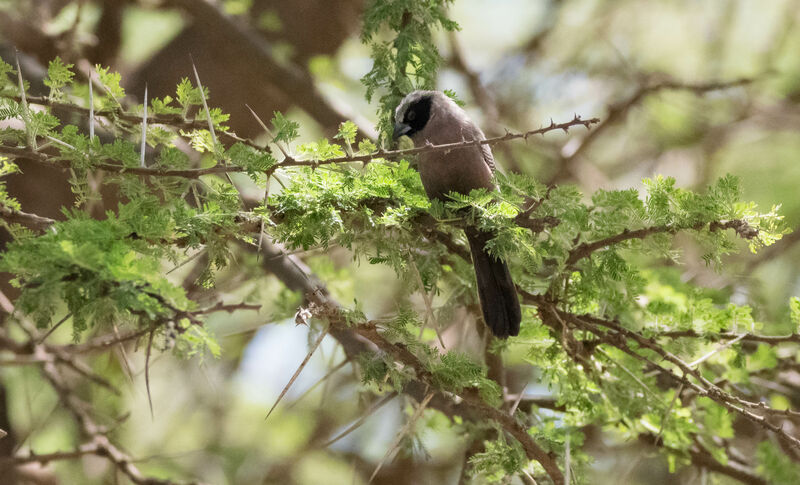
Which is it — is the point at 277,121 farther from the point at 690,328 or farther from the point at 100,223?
the point at 690,328

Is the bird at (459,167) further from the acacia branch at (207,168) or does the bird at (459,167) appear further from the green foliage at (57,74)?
the green foliage at (57,74)

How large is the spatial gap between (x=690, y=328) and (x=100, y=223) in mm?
1861

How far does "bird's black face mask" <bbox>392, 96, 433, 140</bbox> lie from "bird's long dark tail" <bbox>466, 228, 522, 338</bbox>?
22.9 inches

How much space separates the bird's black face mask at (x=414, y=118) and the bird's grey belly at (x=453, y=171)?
0.40ft

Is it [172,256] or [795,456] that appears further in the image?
[795,456]

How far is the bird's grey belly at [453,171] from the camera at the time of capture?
257cm

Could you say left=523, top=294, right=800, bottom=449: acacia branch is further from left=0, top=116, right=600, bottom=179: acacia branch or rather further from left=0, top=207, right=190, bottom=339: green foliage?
left=0, top=207, right=190, bottom=339: green foliage

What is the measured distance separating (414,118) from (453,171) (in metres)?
0.26

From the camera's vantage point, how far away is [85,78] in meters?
3.42

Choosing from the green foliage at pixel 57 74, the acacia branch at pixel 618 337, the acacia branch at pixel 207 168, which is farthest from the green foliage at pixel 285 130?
the acacia branch at pixel 618 337

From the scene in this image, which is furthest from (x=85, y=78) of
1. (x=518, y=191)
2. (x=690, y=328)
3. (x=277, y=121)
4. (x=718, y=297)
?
(x=718, y=297)

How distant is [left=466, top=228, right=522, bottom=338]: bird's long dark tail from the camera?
2.27 meters

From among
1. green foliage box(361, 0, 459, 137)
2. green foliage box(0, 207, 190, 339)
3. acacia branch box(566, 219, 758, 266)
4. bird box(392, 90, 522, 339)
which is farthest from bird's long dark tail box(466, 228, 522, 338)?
green foliage box(0, 207, 190, 339)

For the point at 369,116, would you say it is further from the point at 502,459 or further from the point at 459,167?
the point at 502,459
